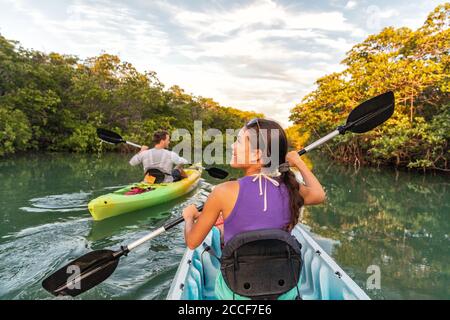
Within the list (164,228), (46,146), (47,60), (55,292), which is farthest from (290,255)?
(47,60)

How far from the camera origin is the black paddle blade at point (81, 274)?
206 cm

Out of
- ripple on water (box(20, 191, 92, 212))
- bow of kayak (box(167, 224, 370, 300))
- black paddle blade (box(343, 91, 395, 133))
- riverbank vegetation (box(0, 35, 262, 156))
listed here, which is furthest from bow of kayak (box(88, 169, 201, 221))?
riverbank vegetation (box(0, 35, 262, 156))

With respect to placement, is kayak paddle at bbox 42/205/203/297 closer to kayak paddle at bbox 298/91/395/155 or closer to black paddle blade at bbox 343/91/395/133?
kayak paddle at bbox 298/91/395/155

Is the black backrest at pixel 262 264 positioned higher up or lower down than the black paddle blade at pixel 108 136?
lower down

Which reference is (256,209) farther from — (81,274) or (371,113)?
(371,113)

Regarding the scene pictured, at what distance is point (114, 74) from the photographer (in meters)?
20.6

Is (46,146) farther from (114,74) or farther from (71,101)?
(114,74)

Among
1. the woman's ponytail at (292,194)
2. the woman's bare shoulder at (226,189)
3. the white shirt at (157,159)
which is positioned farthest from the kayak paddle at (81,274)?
the white shirt at (157,159)

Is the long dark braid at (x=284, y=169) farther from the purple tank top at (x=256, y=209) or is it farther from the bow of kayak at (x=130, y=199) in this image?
the bow of kayak at (x=130, y=199)

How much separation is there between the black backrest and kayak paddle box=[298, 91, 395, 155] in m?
1.36

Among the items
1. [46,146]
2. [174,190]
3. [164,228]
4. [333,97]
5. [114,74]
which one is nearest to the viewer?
[164,228]

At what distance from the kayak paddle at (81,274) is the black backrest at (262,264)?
1103mm

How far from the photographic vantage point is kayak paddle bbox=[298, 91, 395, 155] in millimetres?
2654

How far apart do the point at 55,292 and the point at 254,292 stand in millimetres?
1391
